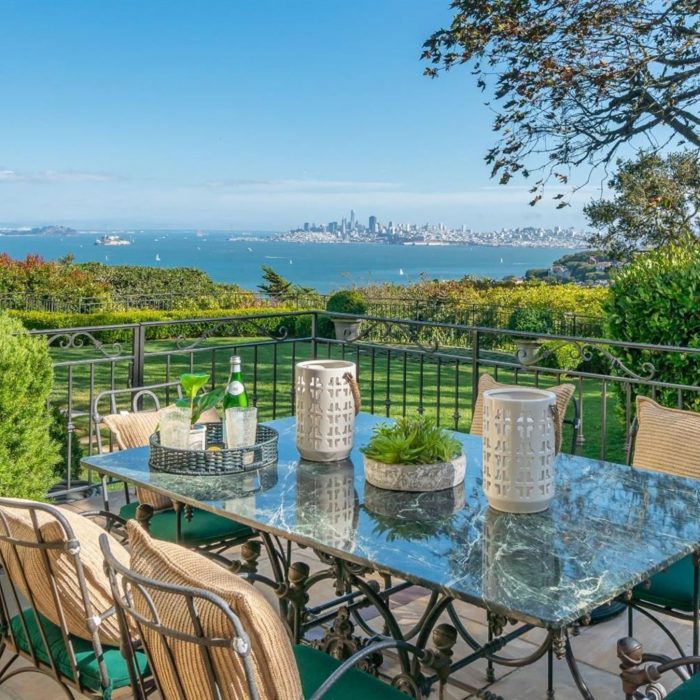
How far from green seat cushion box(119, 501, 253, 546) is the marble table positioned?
0.41 meters

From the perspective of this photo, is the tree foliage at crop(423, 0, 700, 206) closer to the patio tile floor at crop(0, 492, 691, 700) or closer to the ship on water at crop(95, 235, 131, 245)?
the patio tile floor at crop(0, 492, 691, 700)

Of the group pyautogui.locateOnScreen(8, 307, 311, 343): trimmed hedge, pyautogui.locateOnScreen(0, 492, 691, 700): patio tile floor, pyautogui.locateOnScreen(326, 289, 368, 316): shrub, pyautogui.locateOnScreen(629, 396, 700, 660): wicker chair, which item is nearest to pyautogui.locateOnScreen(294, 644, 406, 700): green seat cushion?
pyautogui.locateOnScreen(0, 492, 691, 700): patio tile floor

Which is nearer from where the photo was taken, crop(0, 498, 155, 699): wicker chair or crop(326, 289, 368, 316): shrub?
crop(0, 498, 155, 699): wicker chair

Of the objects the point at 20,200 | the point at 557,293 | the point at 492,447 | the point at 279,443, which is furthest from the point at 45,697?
the point at 20,200

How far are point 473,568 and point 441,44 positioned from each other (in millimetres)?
9544

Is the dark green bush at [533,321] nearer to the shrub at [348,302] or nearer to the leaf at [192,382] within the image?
the shrub at [348,302]

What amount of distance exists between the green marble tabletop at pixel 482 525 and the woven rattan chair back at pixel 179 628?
39 centimetres

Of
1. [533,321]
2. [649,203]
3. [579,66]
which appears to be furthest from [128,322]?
[649,203]

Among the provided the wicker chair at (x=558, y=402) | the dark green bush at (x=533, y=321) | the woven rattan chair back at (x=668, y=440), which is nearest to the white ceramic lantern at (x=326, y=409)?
the wicker chair at (x=558, y=402)

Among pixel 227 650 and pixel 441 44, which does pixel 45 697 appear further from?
pixel 441 44

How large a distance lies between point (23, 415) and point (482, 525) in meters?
2.55

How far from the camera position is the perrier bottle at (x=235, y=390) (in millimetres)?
2305

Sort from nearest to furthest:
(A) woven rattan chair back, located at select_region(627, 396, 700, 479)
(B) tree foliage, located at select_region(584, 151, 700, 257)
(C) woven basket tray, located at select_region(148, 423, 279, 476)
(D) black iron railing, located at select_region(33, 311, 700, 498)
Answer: (C) woven basket tray, located at select_region(148, 423, 279, 476), (A) woven rattan chair back, located at select_region(627, 396, 700, 479), (D) black iron railing, located at select_region(33, 311, 700, 498), (B) tree foliage, located at select_region(584, 151, 700, 257)

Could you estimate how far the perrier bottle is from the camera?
90.7 inches
